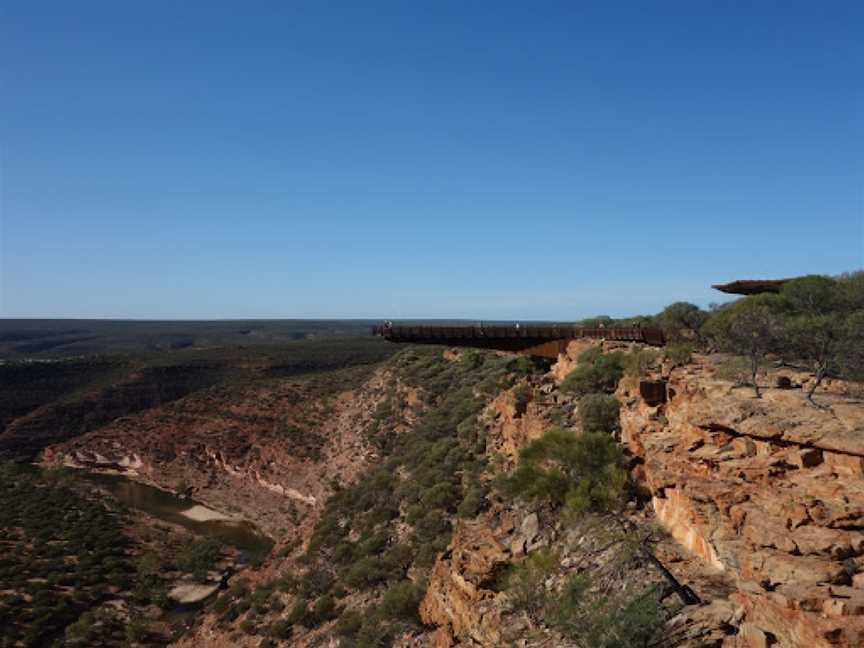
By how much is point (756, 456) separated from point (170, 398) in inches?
2875

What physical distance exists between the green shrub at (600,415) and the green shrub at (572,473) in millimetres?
853

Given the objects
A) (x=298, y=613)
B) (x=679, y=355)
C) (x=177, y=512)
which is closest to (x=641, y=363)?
(x=679, y=355)

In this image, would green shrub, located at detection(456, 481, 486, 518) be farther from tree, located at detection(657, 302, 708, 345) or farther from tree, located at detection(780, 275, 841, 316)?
tree, located at detection(780, 275, 841, 316)

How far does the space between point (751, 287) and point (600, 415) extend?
16.3m

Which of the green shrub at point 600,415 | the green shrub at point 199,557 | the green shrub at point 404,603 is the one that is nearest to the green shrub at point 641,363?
the green shrub at point 600,415

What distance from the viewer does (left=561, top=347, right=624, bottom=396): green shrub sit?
19531mm

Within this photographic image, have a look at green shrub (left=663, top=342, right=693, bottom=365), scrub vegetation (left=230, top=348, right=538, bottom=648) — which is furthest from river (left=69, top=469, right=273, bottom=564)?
green shrub (left=663, top=342, right=693, bottom=365)

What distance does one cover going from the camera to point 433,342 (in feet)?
98.2

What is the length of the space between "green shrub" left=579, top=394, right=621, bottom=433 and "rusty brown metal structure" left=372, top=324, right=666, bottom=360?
7767 mm

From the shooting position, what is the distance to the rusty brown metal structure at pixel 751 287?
2622 cm

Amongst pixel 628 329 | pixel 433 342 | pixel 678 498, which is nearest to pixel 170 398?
pixel 433 342

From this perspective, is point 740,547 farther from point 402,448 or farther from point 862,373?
point 402,448

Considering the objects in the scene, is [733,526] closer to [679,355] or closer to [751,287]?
[679,355]

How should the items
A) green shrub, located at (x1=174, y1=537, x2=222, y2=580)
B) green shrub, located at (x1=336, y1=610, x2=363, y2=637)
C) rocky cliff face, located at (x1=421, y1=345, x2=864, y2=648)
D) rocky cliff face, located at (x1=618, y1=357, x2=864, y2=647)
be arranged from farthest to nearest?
green shrub, located at (x1=174, y1=537, x2=222, y2=580), green shrub, located at (x1=336, y1=610, x2=363, y2=637), rocky cliff face, located at (x1=421, y1=345, x2=864, y2=648), rocky cliff face, located at (x1=618, y1=357, x2=864, y2=647)
